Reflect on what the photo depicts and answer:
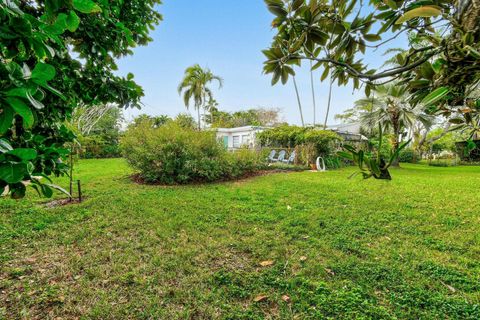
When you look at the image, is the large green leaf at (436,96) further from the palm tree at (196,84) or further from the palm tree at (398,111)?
the palm tree at (196,84)

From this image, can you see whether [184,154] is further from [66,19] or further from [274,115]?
[274,115]

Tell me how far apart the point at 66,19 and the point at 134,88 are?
171 centimetres

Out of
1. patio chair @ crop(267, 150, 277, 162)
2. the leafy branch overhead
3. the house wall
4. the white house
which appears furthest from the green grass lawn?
the house wall

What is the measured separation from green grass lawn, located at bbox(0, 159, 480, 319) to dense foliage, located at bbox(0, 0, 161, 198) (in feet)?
5.20

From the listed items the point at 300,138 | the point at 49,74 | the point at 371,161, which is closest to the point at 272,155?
the point at 300,138

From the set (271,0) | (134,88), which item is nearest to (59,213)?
(134,88)

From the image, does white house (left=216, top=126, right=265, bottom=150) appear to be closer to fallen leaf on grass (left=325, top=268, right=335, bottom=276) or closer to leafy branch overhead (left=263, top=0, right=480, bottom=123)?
fallen leaf on grass (left=325, top=268, right=335, bottom=276)

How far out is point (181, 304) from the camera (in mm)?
1957

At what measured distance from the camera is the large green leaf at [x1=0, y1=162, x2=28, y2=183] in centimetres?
47

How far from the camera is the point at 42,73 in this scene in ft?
1.64

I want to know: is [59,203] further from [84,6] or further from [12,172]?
[84,6]

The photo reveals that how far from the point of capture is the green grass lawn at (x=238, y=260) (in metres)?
Answer: 1.92

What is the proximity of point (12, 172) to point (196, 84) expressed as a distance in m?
21.1

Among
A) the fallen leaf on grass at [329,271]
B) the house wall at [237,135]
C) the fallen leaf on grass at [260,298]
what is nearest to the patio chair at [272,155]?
the house wall at [237,135]
